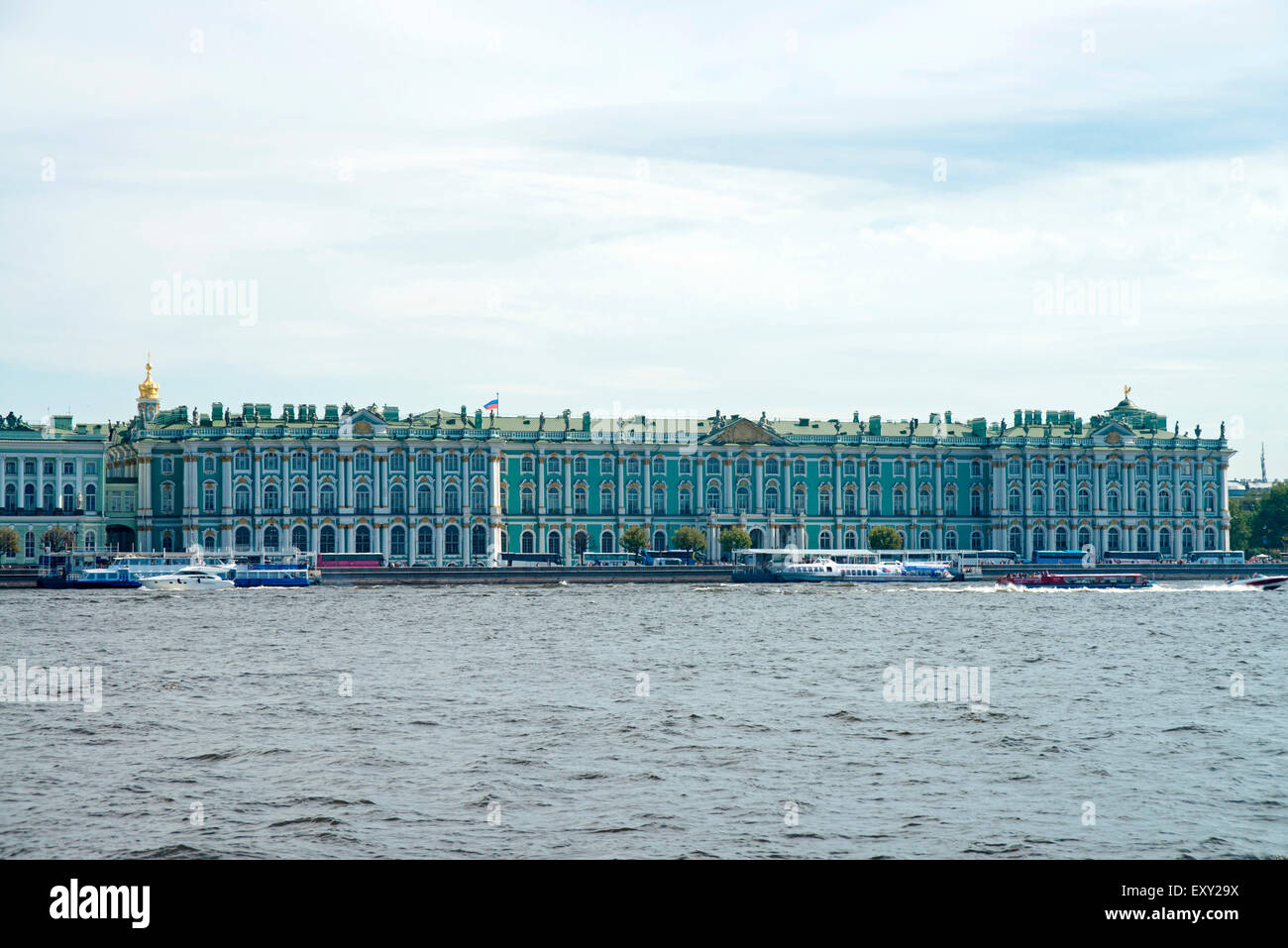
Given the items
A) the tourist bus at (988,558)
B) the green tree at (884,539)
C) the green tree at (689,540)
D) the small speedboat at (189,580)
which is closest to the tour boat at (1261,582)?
the tourist bus at (988,558)

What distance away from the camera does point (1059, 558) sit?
321 feet

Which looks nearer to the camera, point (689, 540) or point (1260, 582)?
point (1260, 582)

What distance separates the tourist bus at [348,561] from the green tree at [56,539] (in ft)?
53.0

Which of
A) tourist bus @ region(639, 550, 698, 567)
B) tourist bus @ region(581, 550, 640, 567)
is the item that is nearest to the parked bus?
tourist bus @ region(639, 550, 698, 567)

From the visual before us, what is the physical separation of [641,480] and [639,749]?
3022 inches

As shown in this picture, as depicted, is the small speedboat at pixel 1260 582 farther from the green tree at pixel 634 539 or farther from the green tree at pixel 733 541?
the green tree at pixel 634 539

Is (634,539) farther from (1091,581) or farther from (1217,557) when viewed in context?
(1217,557)

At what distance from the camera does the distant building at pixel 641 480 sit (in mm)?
91312

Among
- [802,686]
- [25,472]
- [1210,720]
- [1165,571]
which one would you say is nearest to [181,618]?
[802,686]

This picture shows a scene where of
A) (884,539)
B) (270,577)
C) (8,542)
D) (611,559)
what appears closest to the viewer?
(270,577)

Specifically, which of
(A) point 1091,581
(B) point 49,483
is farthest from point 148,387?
(A) point 1091,581

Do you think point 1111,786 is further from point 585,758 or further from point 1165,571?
→ point 1165,571
